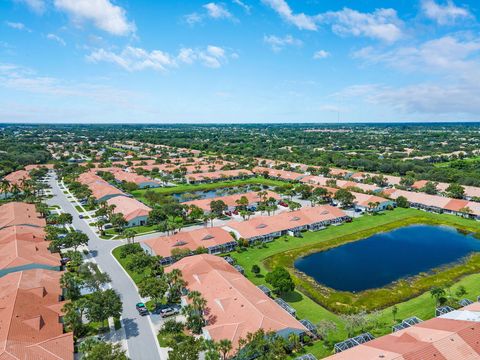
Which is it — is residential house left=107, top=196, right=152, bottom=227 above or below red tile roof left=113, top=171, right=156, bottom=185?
below

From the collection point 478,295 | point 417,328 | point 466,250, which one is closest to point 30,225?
point 417,328

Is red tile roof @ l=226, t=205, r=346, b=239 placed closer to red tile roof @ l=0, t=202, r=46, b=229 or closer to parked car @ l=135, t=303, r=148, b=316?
parked car @ l=135, t=303, r=148, b=316

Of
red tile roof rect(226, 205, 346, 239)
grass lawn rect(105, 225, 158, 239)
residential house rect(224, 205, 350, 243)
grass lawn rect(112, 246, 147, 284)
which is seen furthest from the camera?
grass lawn rect(105, 225, 158, 239)

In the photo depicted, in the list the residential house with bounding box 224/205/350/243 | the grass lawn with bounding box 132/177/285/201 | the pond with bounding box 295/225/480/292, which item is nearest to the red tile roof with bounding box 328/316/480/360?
the pond with bounding box 295/225/480/292

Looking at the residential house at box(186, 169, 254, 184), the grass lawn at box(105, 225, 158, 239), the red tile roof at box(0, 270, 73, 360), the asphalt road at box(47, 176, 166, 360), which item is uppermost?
the residential house at box(186, 169, 254, 184)

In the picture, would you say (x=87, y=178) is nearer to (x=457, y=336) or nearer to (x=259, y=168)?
(x=259, y=168)

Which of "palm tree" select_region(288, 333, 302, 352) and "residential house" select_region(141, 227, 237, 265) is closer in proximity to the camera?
"palm tree" select_region(288, 333, 302, 352)

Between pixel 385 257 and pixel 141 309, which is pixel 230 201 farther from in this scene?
pixel 141 309
